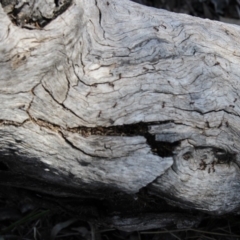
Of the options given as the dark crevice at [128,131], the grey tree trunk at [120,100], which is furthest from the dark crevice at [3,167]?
the dark crevice at [128,131]

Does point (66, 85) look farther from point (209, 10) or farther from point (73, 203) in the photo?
point (209, 10)

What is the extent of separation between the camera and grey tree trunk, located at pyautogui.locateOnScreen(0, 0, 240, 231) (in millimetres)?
1492

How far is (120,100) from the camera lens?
5.22 feet

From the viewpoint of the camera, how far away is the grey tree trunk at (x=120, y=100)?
1492 mm

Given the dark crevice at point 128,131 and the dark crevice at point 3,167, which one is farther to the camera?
the dark crevice at point 3,167

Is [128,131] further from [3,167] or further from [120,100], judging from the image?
[3,167]

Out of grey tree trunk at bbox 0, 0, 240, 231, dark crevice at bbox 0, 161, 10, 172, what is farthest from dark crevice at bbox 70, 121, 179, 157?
dark crevice at bbox 0, 161, 10, 172

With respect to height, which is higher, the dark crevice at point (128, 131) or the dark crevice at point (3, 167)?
the dark crevice at point (128, 131)

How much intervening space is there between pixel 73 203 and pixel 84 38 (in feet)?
2.40

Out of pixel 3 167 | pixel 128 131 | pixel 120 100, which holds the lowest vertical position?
pixel 3 167

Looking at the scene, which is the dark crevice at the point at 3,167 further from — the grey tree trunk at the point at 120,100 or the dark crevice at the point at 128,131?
the dark crevice at the point at 128,131

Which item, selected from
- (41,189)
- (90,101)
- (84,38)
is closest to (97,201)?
(41,189)

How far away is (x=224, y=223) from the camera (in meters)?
2.27

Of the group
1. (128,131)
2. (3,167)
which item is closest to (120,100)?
(128,131)
